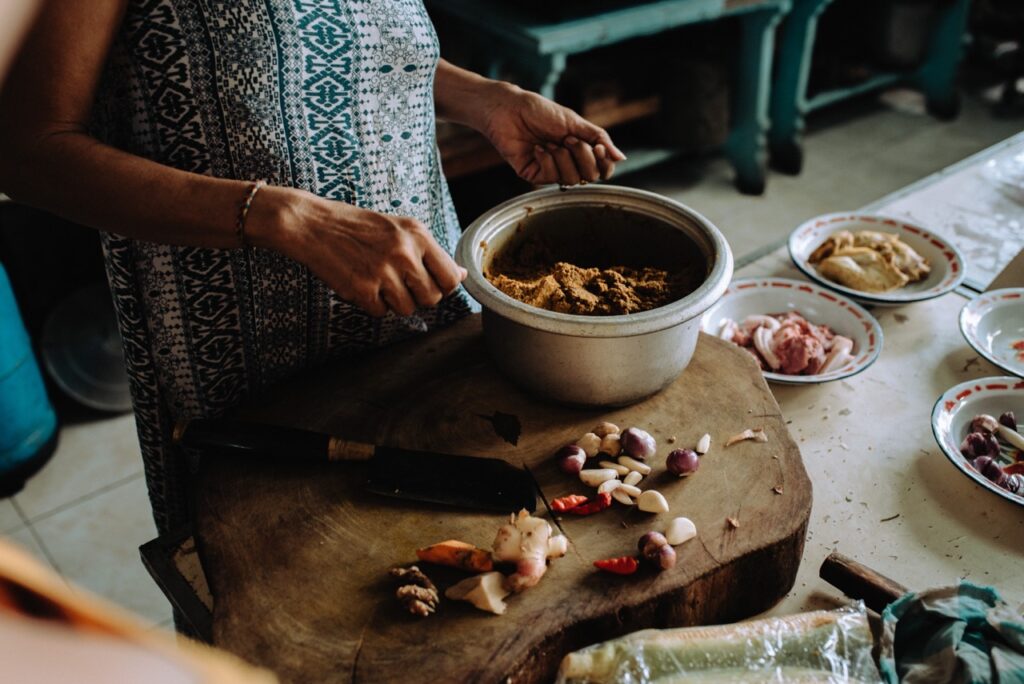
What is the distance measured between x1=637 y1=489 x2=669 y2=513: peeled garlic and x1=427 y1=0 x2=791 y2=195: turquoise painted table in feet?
7.16

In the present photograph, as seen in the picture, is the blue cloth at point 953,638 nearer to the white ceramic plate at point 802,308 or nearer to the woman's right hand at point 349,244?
the white ceramic plate at point 802,308

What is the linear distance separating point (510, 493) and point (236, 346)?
0.47 metres

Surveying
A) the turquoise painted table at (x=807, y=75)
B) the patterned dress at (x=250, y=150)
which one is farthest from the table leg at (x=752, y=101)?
the patterned dress at (x=250, y=150)

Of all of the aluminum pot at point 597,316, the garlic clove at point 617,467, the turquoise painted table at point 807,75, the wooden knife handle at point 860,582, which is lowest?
the turquoise painted table at point 807,75

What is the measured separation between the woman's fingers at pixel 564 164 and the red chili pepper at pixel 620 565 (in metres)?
0.61

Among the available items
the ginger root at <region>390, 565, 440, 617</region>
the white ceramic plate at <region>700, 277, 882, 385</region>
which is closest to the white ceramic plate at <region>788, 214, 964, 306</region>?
the white ceramic plate at <region>700, 277, 882, 385</region>

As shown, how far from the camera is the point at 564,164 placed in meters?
1.23

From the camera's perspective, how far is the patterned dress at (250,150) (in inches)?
38.2

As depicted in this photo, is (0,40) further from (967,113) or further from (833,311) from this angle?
(967,113)

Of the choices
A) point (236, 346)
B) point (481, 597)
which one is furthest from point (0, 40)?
point (236, 346)

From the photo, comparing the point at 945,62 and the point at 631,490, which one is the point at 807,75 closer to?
the point at 945,62

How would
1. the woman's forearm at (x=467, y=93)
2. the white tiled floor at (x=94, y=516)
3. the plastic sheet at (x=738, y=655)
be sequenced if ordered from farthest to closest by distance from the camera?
the white tiled floor at (x=94, y=516) → the woman's forearm at (x=467, y=93) → the plastic sheet at (x=738, y=655)

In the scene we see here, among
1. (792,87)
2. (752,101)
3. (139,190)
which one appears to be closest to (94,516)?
(139,190)

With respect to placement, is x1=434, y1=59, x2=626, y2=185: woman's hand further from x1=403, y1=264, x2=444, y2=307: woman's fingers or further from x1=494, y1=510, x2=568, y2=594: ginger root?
x1=494, y1=510, x2=568, y2=594: ginger root
